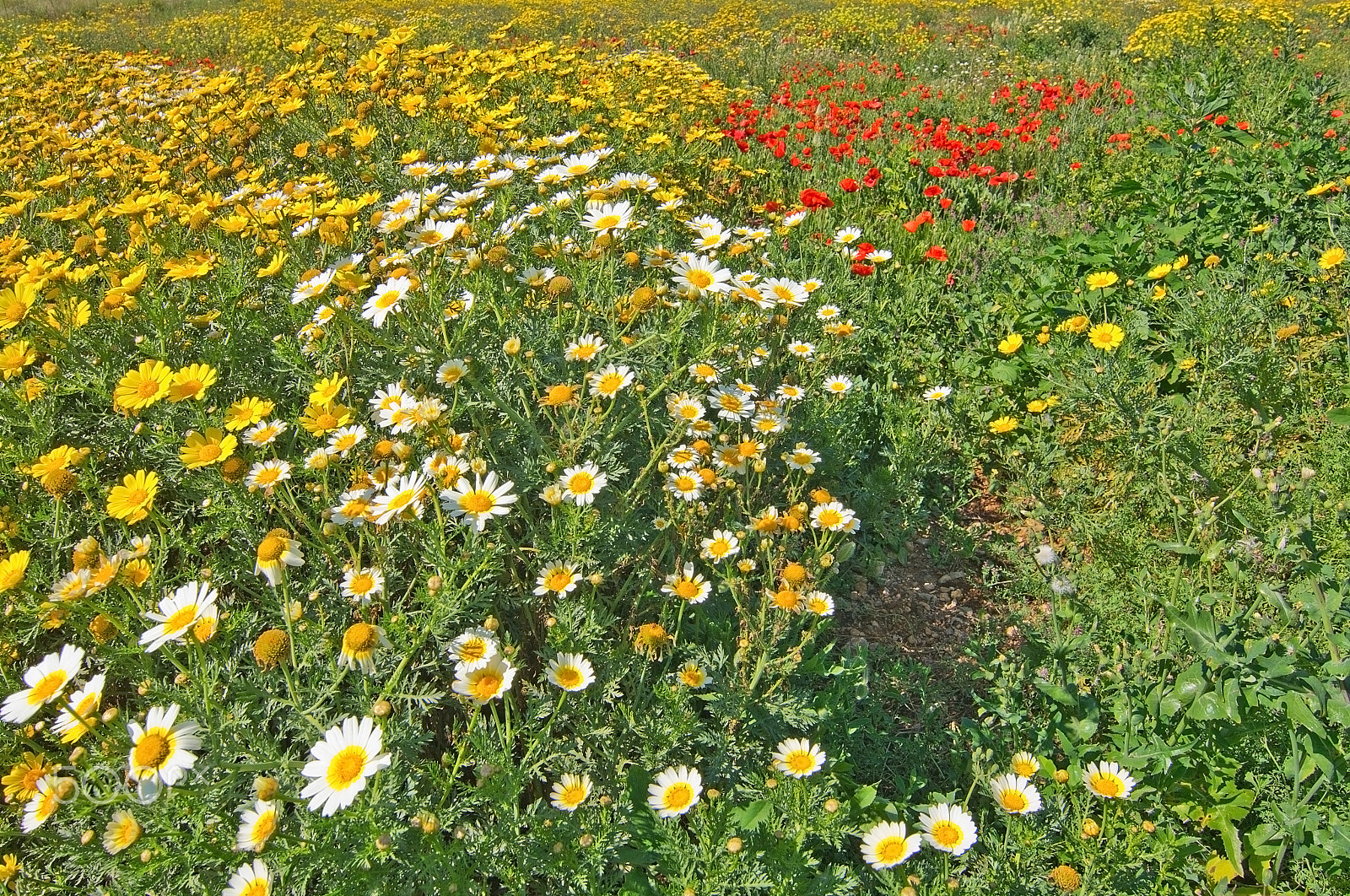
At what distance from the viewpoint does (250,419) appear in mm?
1924

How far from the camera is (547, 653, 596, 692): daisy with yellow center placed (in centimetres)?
164

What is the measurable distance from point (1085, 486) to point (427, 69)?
388cm

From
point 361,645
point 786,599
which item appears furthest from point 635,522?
point 361,645

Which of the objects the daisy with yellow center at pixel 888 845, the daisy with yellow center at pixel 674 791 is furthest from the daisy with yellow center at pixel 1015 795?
the daisy with yellow center at pixel 674 791

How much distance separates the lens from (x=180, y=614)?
1504mm

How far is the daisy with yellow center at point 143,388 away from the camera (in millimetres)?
1912

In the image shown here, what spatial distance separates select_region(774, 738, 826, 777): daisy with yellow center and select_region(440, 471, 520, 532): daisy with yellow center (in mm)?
809

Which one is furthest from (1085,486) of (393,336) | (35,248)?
(35,248)

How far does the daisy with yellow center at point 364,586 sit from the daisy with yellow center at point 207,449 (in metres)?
0.42

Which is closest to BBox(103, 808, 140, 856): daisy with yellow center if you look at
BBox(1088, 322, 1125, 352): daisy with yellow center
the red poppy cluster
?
BBox(1088, 322, 1125, 352): daisy with yellow center

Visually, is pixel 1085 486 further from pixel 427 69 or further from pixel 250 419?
pixel 427 69

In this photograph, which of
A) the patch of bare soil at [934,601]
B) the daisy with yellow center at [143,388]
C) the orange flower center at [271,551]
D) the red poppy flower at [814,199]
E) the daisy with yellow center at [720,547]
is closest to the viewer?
the orange flower center at [271,551]

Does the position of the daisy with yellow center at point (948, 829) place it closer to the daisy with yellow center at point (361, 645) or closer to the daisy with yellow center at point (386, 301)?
the daisy with yellow center at point (361, 645)

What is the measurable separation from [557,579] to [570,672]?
218 millimetres
